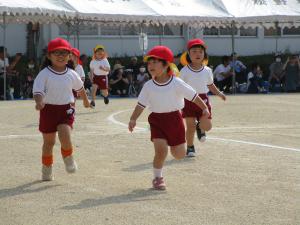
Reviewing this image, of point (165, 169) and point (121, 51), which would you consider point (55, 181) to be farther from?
point (121, 51)

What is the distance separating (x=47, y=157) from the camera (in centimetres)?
823

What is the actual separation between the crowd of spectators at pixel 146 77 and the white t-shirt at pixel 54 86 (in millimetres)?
14845

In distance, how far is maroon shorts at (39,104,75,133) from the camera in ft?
26.8

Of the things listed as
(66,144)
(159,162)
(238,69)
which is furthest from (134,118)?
(238,69)

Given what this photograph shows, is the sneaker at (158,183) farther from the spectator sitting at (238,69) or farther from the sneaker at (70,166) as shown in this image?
the spectator sitting at (238,69)

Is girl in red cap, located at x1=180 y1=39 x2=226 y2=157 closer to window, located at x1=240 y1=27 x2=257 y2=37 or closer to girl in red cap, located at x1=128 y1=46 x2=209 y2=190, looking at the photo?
girl in red cap, located at x1=128 y1=46 x2=209 y2=190

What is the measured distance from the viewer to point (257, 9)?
25.0 metres

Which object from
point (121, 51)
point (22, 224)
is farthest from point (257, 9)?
point (22, 224)

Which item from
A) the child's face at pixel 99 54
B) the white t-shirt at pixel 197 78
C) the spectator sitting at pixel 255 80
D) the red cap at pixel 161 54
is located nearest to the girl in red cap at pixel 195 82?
the white t-shirt at pixel 197 78

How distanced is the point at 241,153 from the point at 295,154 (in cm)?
72

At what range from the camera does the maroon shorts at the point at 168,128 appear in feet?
25.6

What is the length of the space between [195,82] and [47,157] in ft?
9.16

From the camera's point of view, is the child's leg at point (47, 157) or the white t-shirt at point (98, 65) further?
the white t-shirt at point (98, 65)

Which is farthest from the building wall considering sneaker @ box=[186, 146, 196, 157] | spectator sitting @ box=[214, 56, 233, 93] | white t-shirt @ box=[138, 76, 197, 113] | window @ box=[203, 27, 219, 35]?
white t-shirt @ box=[138, 76, 197, 113]
